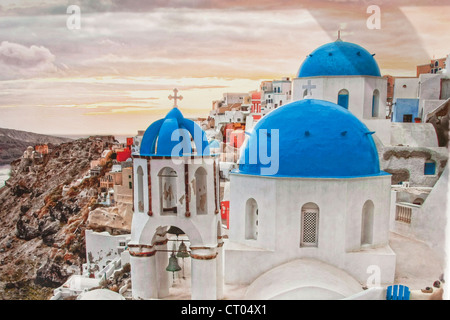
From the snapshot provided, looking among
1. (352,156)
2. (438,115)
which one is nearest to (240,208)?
(352,156)

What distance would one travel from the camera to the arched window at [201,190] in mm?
6957

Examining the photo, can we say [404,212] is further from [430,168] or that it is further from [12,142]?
[12,142]

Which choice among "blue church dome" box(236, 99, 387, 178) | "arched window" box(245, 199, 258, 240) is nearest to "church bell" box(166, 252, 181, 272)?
"arched window" box(245, 199, 258, 240)

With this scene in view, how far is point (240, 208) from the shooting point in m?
8.22

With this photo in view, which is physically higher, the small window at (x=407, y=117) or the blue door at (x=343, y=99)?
the blue door at (x=343, y=99)

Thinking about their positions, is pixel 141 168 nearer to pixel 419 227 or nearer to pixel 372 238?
pixel 372 238

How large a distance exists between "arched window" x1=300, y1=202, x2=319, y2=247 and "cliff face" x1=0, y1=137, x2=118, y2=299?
2053 centimetres

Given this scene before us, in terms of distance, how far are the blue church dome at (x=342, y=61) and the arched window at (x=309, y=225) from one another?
6958mm

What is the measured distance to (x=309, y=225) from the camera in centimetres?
762

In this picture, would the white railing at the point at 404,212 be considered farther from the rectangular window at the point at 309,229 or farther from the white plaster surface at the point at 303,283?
the rectangular window at the point at 309,229

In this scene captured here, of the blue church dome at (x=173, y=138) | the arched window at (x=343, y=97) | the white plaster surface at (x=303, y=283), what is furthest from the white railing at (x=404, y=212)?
the blue church dome at (x=173, y=138)

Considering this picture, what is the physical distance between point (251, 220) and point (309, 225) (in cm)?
134

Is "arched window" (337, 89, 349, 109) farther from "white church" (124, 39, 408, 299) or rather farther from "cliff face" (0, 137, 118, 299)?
"cliff face" (0, 137, 118, 299)

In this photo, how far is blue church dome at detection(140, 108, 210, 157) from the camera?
652cm
